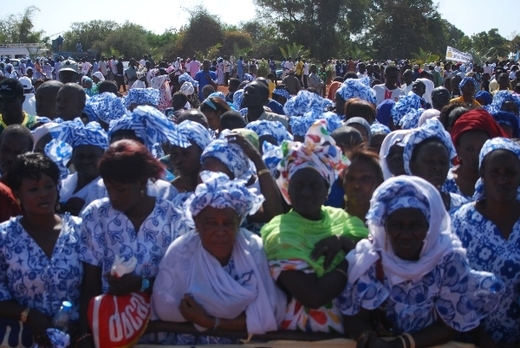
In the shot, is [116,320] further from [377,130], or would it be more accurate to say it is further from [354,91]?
[354,91]

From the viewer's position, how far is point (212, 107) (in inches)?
287

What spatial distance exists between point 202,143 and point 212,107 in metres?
2.80

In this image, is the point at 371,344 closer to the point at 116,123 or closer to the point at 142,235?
the point at 142,235

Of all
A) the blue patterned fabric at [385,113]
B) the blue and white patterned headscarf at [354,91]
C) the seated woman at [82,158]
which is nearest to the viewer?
the seated woman at [82,158]

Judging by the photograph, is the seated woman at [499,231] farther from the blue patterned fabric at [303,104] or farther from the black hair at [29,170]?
the blue patterned fabric at [303,104]

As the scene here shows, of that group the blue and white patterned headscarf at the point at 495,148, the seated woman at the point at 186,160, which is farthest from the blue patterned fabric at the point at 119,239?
the blue and white patterned headscarf at the point at 495,148

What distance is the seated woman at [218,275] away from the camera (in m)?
3.24

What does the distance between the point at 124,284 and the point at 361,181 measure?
159 centimetres

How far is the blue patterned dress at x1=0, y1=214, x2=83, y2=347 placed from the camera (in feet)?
11.1

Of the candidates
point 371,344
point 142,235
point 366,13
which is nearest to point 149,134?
point 142,235

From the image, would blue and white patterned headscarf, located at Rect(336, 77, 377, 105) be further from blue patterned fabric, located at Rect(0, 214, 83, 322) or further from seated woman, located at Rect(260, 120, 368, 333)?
blue patterned fabric, located at Rect(0, 214, 83, 322)

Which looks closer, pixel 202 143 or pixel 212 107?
pixel 202 143

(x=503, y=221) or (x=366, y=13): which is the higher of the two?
(x=366, y=13)

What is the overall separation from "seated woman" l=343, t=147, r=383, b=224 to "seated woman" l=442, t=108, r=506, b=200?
2.53 feet
